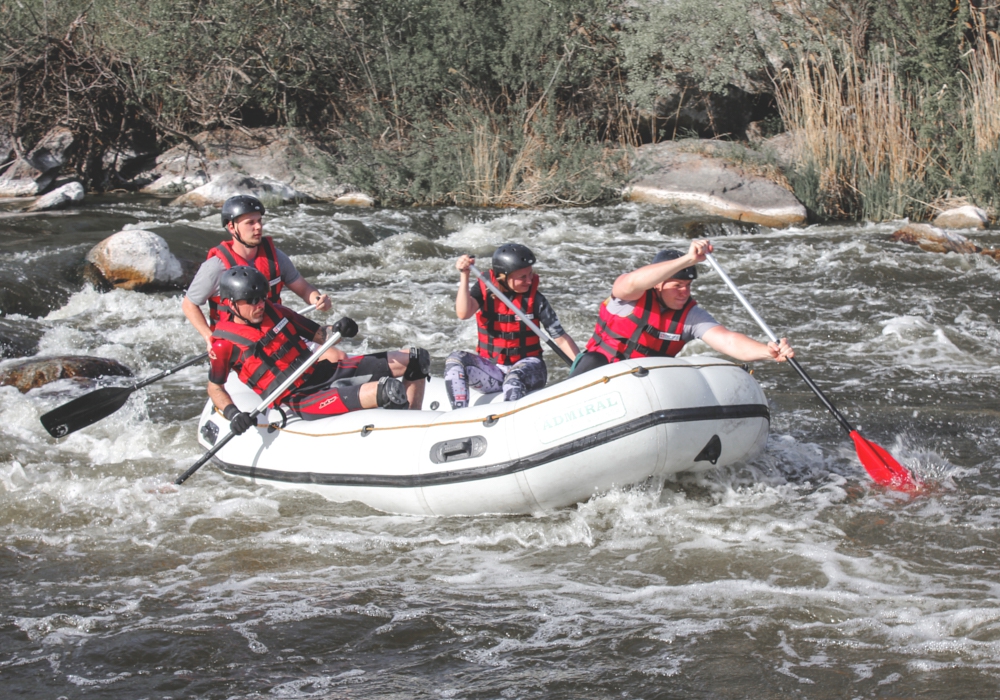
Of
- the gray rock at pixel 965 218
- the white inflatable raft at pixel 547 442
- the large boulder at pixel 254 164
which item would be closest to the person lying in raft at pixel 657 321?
the white inflatable raft at pixel 547 442

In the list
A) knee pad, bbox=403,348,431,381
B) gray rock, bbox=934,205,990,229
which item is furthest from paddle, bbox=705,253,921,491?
gray rock, bbox=934,205,990,229

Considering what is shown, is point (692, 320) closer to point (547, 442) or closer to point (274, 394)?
point (547, 442)

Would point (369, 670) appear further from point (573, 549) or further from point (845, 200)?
point (845, 200)

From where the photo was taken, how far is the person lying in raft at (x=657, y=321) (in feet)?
13.3

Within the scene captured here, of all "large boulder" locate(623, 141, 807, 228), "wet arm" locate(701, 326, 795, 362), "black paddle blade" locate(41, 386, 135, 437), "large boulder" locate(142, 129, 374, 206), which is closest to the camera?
"wet arm" locate(701, 326, 795, 362)

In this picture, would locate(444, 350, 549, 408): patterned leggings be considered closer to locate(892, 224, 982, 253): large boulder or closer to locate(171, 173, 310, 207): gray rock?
locate(892, 224, 982, 253): large boulder

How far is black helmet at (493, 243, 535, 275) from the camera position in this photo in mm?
4617

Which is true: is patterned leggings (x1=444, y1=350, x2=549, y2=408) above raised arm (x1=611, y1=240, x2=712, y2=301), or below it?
below

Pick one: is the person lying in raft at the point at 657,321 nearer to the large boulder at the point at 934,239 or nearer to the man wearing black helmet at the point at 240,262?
the man wearing black helmet at the point at 240,262

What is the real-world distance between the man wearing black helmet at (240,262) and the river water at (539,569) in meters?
0.80

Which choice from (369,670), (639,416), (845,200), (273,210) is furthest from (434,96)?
(369,670)

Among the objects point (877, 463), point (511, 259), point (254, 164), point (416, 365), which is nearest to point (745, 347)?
point (877, 463)

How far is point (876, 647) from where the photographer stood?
307 centimetres

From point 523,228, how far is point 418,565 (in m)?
7.43
